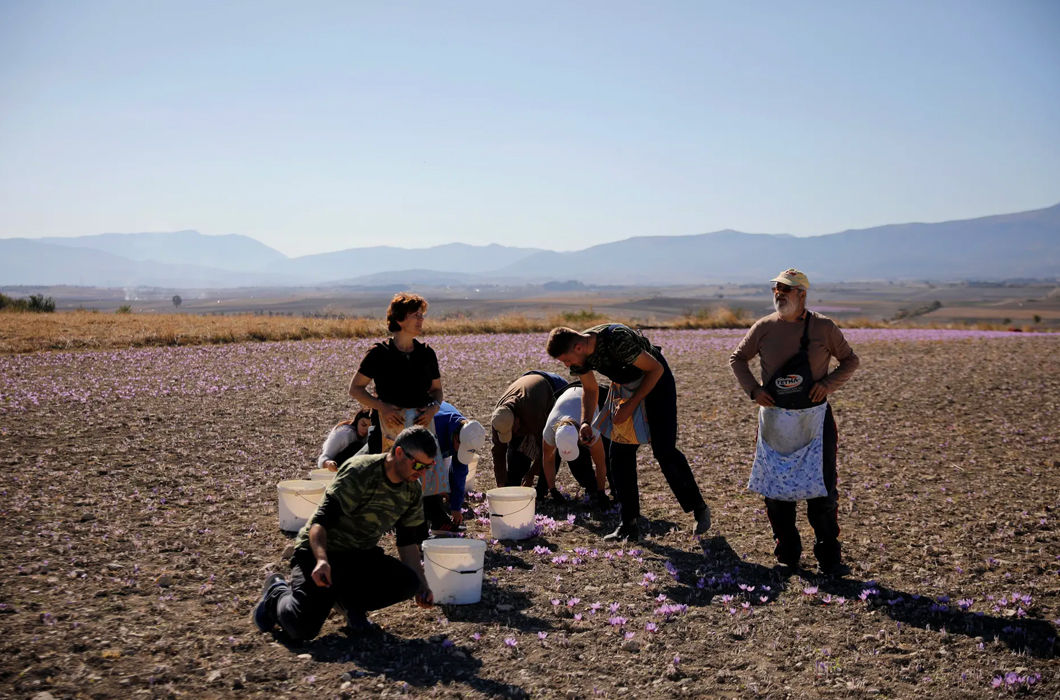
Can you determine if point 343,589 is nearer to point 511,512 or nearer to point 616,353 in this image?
point 511,512

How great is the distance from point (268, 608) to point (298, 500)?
2119mm

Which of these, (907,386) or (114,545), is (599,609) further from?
(907,386)

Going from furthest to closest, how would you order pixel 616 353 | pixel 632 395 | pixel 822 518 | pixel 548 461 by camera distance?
1. pixel 548 461
2. pixel 632 395
3. pixel 616 353
4. pixel 822 518

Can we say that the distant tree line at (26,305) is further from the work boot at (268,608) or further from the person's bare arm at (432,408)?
the work boot at (268,608)

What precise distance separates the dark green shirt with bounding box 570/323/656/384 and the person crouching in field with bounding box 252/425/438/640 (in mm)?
2160

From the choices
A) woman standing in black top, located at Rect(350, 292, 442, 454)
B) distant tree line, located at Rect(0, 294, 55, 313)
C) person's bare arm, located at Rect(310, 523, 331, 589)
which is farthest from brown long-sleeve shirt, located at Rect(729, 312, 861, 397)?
distant tree line, located at Rect(0, 294, 55, 313)

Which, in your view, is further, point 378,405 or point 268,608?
point 378,405

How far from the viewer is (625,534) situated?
24.5 feet

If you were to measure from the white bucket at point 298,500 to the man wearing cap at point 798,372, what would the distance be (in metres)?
3.55

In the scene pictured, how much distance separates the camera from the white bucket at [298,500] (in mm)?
7266

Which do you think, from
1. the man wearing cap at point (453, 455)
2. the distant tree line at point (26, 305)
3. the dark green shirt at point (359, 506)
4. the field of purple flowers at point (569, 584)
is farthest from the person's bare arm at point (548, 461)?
the distant tree line at point (26, 305)

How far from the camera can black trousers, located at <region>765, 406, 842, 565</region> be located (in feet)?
20.7

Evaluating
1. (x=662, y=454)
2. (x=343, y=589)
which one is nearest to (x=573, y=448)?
(x=662, y=454)

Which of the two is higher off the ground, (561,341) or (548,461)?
(561,341)
